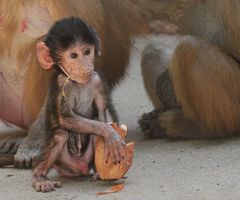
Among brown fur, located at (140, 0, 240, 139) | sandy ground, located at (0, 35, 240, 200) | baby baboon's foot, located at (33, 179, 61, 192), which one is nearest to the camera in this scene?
sandy ground, located at (0, 35, 240, 200)

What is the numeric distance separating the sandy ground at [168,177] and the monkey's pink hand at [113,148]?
0.18 meters

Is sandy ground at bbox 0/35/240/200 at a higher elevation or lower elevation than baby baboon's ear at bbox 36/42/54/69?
lower

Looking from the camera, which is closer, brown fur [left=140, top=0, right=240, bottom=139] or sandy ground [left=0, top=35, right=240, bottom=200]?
sandy ground [left=0, top=35, right=240, bottom=200]

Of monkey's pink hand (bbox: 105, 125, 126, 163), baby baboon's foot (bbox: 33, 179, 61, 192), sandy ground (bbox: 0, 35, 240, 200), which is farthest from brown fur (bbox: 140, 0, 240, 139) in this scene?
baby baboon's foot (bbox: 33, 179, 61, 192)

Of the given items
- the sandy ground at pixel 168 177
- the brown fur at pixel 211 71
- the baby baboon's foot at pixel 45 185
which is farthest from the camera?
the brown fur at pixel 211 71

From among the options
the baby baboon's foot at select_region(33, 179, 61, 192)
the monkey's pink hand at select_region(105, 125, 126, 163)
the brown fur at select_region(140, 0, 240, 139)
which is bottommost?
the baby baboon's foot at select_region(33, 179, 61, 192)

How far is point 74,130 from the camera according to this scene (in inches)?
146

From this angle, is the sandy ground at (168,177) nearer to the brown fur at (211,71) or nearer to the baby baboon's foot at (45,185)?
the baby baboon's foot at (45,185)

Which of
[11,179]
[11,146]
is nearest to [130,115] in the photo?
[11,146]

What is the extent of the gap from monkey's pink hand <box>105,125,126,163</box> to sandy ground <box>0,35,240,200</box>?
0.58 feet

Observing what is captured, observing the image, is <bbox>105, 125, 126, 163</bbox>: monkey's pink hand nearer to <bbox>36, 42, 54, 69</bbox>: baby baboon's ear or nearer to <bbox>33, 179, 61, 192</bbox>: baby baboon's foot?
<bbox>33, 179, 61, 192</bbox>: baby baboon's foot

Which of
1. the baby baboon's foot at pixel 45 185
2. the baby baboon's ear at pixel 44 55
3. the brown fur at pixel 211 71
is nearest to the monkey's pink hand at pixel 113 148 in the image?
the baby baboon's foot at pixel 45 185

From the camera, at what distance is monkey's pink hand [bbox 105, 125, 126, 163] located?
11.9 feet

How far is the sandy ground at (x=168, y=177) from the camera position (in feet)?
11.8
